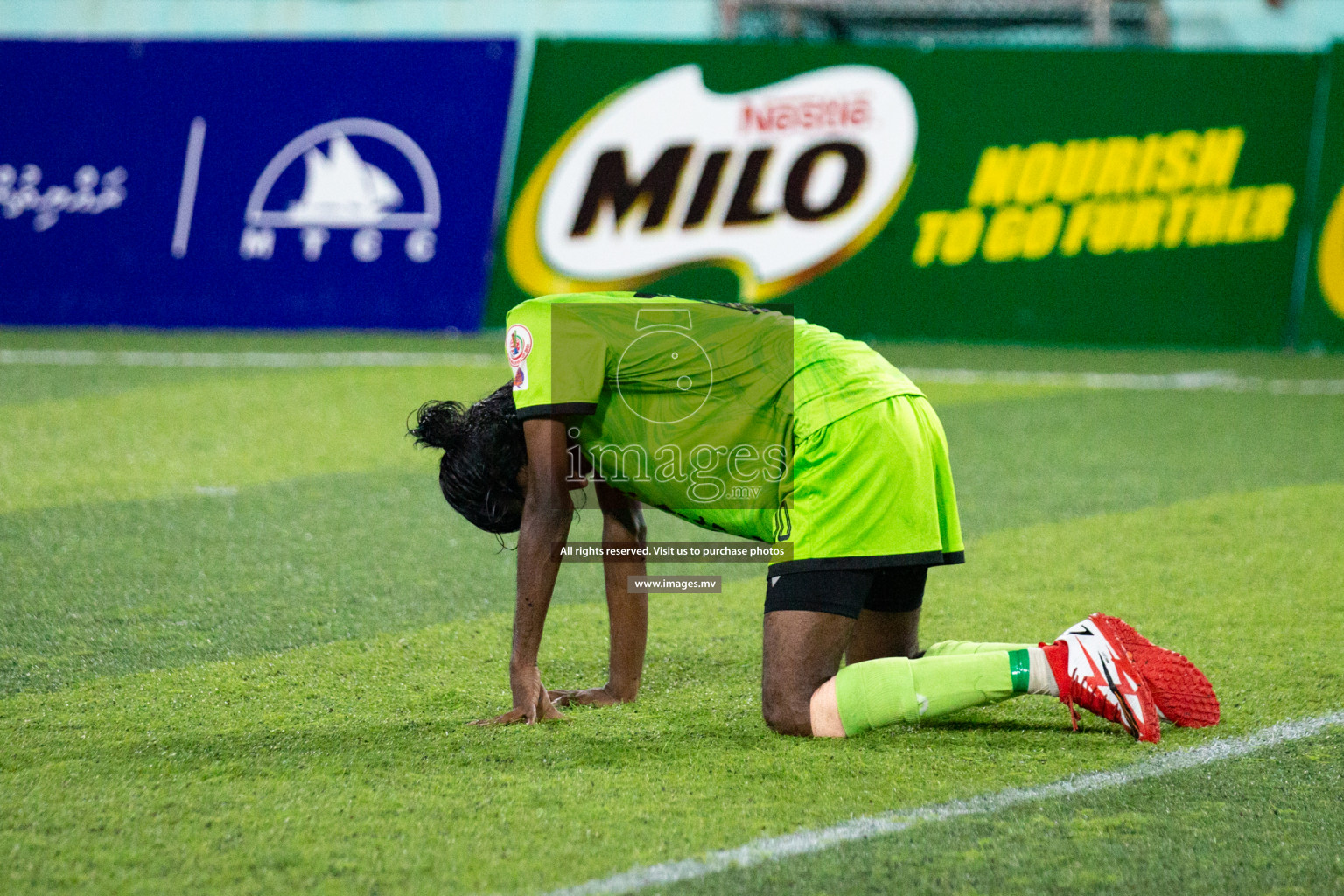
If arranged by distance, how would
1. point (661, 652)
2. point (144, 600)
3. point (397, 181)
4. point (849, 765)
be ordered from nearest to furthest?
point (849, 765) → point (661, 652) → point (144, 600) → point (397, 181)

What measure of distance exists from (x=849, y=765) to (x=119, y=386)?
6348 mm

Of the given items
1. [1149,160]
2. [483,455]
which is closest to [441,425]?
[483,455]

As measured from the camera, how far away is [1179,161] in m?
9.66

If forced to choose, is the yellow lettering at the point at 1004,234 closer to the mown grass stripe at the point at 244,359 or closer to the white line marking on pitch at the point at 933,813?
the mown grass stripe at the point at 244,359

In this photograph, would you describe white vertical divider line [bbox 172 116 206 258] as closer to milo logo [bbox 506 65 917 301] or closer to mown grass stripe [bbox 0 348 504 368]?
mown grass stripe [bbox 0 348 504 368]

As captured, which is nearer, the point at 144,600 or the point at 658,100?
the point at 144,600

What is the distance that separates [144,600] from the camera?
14.7 feet

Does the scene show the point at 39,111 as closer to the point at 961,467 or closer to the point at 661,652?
the point at 961,467

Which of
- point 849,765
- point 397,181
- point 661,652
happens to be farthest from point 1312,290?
point 849,765

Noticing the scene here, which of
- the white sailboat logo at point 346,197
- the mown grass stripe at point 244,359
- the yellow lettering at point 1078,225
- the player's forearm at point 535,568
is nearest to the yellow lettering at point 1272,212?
the yellow lettering at point 1078,225

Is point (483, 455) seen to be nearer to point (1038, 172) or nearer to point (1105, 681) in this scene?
point (1105, 681)

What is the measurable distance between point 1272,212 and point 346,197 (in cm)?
589

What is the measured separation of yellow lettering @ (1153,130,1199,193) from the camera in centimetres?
962

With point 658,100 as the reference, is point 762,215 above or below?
below
